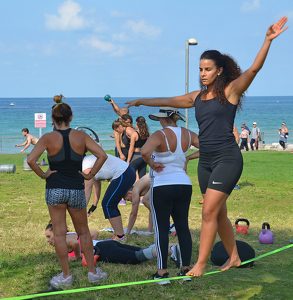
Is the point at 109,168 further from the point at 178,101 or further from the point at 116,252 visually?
the point at 178,101

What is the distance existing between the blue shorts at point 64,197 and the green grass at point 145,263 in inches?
39.4

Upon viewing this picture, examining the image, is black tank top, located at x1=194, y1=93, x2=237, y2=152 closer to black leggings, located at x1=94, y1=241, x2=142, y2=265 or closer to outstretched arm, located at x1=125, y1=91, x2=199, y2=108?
outstretched arm, located at x1=125, y1=91, x2=199, y2=108

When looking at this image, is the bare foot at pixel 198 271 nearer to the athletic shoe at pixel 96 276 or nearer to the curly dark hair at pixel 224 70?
the athletic shoe at pixel 96 276

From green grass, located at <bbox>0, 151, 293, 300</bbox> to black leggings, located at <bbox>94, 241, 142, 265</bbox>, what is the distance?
0.40 ft

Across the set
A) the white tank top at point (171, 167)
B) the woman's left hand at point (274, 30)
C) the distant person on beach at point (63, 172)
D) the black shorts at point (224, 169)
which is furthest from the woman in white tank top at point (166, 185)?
the woman's left hand at point (274, 30)

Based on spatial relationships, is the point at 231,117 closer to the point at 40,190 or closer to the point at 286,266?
the point at 286,266

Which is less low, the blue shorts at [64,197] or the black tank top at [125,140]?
the black tank top at [125,140]

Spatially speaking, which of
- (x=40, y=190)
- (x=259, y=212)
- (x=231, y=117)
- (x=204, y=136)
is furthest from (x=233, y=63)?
(x=40, y=190)

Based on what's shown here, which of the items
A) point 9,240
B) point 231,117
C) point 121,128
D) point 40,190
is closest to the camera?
point 231,117

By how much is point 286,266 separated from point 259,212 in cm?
364

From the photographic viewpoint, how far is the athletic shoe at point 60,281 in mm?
4449

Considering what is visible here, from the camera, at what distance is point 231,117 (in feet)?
12.1

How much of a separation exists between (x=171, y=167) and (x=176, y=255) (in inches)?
52.7

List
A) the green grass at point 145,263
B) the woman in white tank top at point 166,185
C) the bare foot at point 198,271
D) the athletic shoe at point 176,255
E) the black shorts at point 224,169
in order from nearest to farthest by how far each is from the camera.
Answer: the black shorts at point 224,169 → the bare foot at point 198,271 → the green grass at point 145,263 → the woman in white tank top at point 166,185 → the athletic shoe at point 176,255
